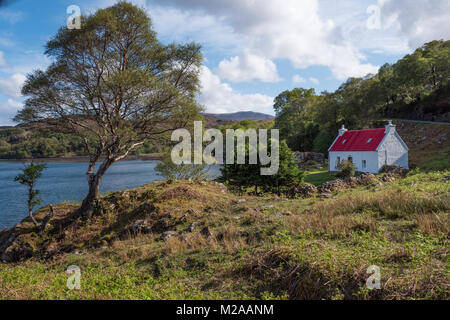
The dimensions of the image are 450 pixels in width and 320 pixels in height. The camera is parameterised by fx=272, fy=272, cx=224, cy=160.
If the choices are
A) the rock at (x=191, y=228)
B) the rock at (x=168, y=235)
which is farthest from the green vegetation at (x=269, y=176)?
the rock at (x=168, y=235)

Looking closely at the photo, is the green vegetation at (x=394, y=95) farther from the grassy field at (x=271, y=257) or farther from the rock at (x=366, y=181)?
the grassy field at (x=271, y=257)

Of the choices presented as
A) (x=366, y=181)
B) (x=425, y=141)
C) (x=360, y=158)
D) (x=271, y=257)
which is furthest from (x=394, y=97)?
(x=271, y=257)

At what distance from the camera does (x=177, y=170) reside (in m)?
26.7

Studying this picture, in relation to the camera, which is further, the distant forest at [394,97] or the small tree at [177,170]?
the distant forest at [394,97]

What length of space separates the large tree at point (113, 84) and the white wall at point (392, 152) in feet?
83.9

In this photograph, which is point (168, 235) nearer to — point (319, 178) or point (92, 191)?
point (92, 191)

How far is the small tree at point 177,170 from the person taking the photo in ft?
85.7

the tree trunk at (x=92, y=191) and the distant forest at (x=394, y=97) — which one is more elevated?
the distant forest at (x=394, y=97)

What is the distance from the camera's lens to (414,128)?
46844mm

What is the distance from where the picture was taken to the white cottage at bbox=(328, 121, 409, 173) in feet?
108

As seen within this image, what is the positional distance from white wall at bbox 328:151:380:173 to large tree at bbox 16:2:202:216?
24.9 m

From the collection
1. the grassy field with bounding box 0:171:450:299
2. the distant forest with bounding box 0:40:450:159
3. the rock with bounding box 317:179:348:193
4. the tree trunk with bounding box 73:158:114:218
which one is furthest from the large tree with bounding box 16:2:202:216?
the distant forest with bounding box 0:40:450:159

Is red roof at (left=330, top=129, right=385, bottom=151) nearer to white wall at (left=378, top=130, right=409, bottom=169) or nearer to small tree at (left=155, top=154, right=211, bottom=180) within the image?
white wall at (left=378, top=130, right=409, bottom=169)
